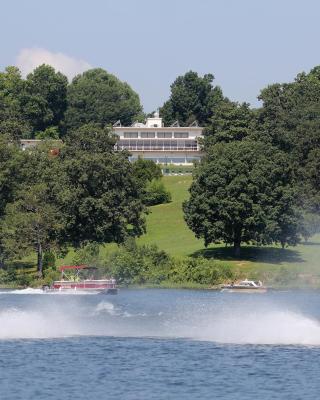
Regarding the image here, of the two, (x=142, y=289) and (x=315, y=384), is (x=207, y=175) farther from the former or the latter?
(x=315, y=384)

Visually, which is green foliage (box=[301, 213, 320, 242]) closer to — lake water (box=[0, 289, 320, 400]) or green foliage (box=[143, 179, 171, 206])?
green foliage (box=[143, 179, 171, 206])

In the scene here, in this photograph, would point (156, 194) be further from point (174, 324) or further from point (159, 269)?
point (174, 324)

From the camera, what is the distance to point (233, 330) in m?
69.4

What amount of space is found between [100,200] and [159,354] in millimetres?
81561

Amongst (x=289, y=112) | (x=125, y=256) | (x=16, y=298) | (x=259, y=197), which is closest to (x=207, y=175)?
(x=259, y=197)

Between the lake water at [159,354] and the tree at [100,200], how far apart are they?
49790 millimetres

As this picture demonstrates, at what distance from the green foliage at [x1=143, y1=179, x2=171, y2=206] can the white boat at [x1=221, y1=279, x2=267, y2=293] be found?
5380cm

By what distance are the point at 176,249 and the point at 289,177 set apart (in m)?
14.5

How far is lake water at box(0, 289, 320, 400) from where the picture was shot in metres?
50.8

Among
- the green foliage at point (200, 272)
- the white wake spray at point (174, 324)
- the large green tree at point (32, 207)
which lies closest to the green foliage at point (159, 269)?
the green foliage at point (200, 272)

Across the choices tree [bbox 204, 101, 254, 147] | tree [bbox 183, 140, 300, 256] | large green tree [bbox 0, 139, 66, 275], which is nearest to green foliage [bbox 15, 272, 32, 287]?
large green tree [bbox 0, 139, 66, 275]

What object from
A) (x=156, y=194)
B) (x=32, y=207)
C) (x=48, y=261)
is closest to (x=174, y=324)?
(x=48, y=261)

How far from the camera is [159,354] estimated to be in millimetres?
60750

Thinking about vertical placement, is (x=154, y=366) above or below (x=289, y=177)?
below
